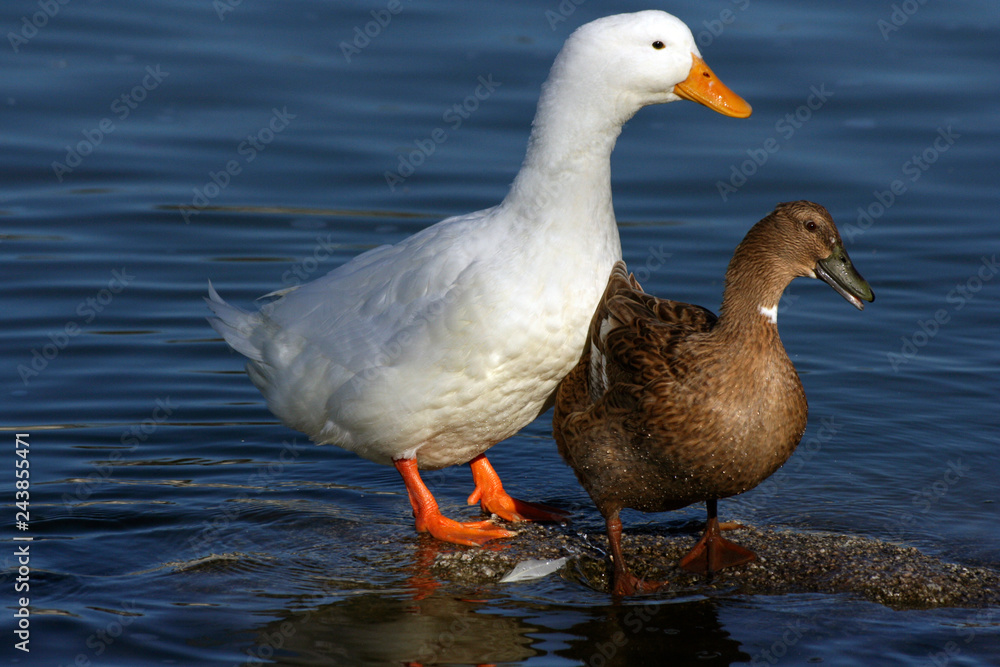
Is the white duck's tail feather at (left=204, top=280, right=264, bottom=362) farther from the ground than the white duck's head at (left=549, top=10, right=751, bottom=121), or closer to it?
closer to it

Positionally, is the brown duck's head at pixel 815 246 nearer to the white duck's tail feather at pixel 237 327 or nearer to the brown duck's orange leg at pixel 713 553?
the brown duck's orange leg at pixel 713 553

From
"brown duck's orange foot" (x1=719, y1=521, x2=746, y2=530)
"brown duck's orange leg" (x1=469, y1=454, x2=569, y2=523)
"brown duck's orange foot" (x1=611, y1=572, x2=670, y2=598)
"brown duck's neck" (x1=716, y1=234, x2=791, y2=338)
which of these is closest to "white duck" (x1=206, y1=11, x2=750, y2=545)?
"brown duck's orange leg" (x1=469, y1=454, x2=569, y2=523)

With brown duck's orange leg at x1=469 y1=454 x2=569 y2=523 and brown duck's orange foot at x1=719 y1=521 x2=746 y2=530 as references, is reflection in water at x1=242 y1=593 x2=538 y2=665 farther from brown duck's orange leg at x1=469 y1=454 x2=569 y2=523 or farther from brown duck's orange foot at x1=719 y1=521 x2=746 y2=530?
brown duck's orange foot at x1=719 y1=521 x2=746 y2=530

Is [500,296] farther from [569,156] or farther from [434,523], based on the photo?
[434,523]

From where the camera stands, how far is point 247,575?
19.2 feet

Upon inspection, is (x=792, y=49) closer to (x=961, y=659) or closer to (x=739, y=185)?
(x=739, y=185)

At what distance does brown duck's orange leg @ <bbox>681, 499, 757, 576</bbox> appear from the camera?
5777 mm

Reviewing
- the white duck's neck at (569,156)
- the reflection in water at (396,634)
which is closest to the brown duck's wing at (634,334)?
the white duck's neck at (569,156)

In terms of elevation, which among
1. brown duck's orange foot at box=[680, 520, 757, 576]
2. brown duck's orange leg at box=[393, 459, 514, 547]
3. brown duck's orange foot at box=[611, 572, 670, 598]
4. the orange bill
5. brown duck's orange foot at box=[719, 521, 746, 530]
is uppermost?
the orange bill

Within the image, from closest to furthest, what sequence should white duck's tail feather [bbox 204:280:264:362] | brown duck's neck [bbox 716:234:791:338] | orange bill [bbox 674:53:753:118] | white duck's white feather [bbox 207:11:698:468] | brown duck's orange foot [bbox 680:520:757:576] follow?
brown duck's neck [bbox 716:234:791:338] → white duck's white feather [bbox 207:11:698:468] → orange bill [bbox 674:53:753:118] → brown duck's orange foot [bbox 680:520:757:576] → white duck's tail feather [bbox 204:280:264:362]

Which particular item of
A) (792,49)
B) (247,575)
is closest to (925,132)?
(792,49)

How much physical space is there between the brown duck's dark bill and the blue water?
134 cm

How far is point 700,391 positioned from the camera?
5328 millimetres

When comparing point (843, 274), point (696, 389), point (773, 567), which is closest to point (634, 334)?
point (696, 389)
